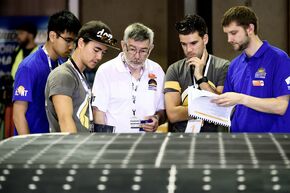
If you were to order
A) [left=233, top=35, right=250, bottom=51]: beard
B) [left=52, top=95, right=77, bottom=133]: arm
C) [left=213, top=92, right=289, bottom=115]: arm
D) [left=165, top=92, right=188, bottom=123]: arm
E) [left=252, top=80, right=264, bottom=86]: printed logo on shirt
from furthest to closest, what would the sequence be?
1. [left=165, top=92, right=188, bottom=123]: arm
2. [left=233, top=35, right=250, bottom=51]: beard
3. [left=252, top=80, right=264, bottom=86]: printed logo on shirt
4. [left=213, top=92, right=289, bottom=115]: arm
5. [left=52, top=95, right=77, bottom=133]: arm

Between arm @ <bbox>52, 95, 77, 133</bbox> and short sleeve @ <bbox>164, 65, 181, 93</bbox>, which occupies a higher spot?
short sleeve @ <bbox>164, 65, 181, 93</bbox>

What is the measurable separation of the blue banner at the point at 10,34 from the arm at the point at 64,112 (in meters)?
4.40

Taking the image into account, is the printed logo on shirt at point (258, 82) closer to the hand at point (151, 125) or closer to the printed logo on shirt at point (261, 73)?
the printed logo on shirt at point (261, 73)

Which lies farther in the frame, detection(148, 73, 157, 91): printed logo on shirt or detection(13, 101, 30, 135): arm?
detection(148, 73, 157, 91): printed logo on shirt

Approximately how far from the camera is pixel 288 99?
2.85 meters

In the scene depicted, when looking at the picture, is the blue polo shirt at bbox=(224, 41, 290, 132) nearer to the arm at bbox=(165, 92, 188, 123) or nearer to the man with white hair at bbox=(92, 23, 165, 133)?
the arm at bbox=(165, 92, 188, 123)

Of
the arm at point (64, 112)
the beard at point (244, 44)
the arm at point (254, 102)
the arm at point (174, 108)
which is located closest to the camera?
the arm at point (64, 112)

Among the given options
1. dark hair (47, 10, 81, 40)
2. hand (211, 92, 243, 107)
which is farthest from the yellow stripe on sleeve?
dark hair (47, 10, 81, 40)

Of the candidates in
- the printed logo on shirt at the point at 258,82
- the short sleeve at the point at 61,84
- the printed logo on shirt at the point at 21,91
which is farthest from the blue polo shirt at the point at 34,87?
the printed logo on shirt at the point at 258,82

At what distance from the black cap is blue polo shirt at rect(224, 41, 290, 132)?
4378mm

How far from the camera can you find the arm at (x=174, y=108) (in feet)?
10.1

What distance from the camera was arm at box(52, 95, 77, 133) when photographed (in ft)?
8.01

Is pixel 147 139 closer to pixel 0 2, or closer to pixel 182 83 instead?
pixel 182 83

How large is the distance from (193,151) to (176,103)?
77.4 inches
